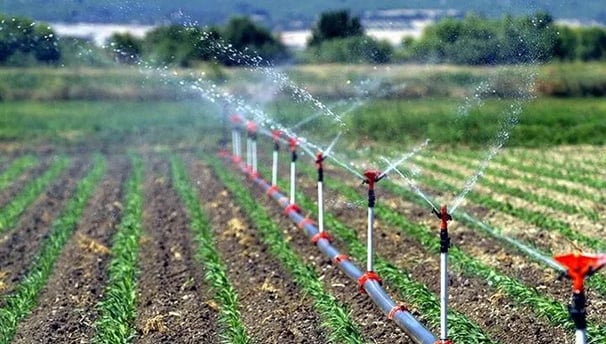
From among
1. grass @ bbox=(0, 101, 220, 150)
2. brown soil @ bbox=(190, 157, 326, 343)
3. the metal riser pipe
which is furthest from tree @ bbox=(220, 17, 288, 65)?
the metal riser pipe

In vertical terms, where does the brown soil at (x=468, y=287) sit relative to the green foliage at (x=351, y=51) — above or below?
above

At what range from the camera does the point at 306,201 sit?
13.7m

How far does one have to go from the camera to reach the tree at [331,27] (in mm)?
24189

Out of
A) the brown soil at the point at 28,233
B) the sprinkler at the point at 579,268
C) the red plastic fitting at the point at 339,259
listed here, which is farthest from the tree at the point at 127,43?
the sprinkler at the point at 579,268

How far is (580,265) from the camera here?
4840mm

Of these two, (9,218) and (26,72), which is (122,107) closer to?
(26,72)

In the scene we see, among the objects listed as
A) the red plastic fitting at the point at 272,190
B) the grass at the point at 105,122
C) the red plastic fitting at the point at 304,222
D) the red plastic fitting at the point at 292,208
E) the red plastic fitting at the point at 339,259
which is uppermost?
the red plastic fitting at the point at 339,259

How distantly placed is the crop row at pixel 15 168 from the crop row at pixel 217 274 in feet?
14.1

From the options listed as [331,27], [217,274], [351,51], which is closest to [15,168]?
[351,51]

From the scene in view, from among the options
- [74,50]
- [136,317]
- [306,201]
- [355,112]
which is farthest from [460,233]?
[74,50]

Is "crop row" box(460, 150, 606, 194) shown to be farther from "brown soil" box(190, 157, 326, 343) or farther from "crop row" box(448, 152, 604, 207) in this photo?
"brown soil" box(190, 157, 326, 343)

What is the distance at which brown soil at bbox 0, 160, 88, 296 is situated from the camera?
10.0m

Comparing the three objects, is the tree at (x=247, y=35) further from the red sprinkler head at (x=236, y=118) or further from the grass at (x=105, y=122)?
the red sprinkler head at (x=236, y=118)

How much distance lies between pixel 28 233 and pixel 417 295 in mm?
5923
